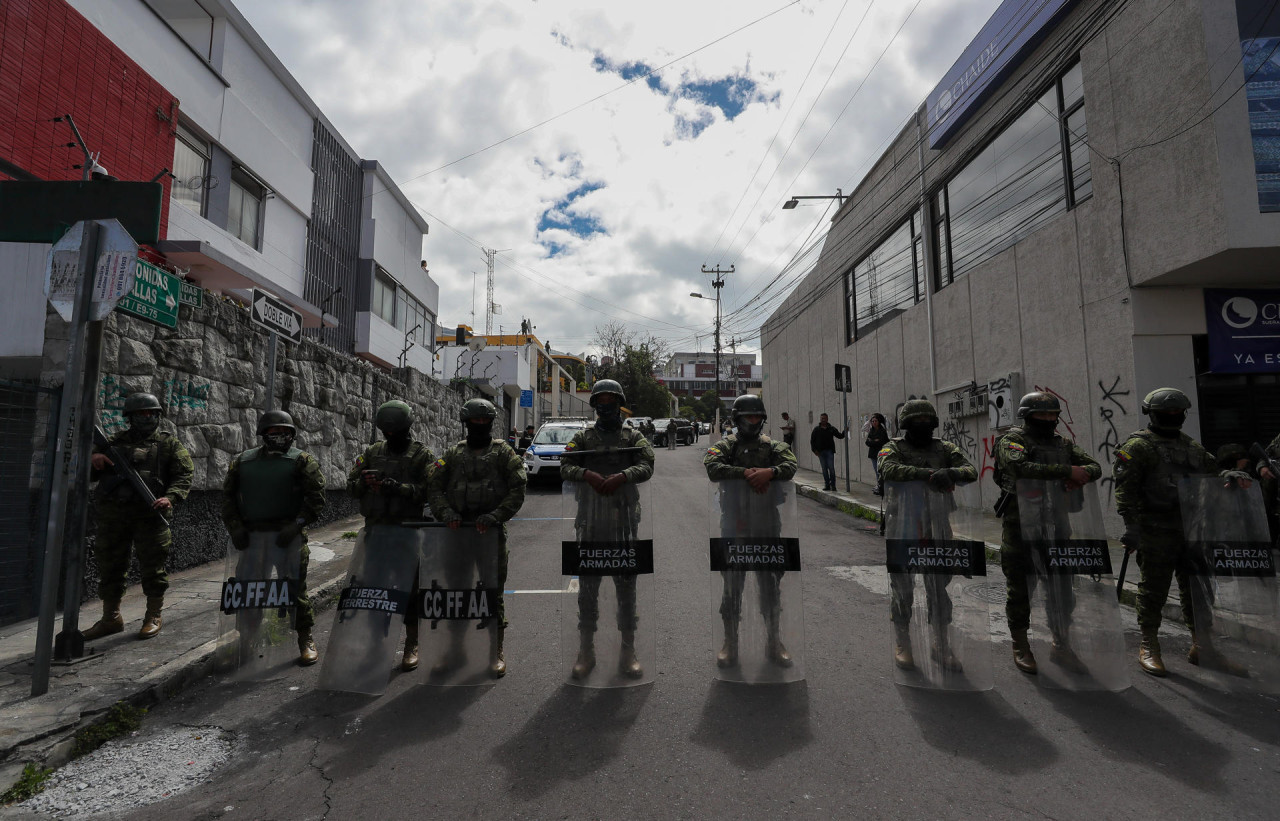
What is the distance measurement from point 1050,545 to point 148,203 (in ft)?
20.9

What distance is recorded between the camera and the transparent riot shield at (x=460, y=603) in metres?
4.40

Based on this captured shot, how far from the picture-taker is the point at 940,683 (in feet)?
13.6

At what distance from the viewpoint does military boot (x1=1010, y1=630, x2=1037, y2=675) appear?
14.5 ft

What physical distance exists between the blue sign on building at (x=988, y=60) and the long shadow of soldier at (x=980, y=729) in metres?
10.1

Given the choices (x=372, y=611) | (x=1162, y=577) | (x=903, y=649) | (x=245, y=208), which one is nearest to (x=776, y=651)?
(x=903, y=649)

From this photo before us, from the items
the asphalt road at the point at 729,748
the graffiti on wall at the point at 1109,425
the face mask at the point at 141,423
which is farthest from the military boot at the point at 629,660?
the graffiti on wall at the point at 1109,425

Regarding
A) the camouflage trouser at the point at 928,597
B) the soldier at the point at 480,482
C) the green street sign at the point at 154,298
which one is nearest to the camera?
the camouflage trouser at the point at 928,597

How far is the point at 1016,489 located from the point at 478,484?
3706 mm

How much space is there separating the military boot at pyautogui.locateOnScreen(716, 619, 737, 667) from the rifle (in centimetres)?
429

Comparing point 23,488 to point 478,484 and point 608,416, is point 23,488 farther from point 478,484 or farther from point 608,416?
point 608,416

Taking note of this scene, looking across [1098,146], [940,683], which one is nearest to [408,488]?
[940,683]

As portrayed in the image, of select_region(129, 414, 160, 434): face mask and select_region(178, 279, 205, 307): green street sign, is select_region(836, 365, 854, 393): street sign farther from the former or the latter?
select_region(129, 414, 160, 434): face mask

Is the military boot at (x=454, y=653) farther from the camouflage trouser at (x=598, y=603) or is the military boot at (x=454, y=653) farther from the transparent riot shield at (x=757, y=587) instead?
the transparent riot shield at (x=757, y=587)

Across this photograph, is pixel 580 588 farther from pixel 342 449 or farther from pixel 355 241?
pixel 355 241
